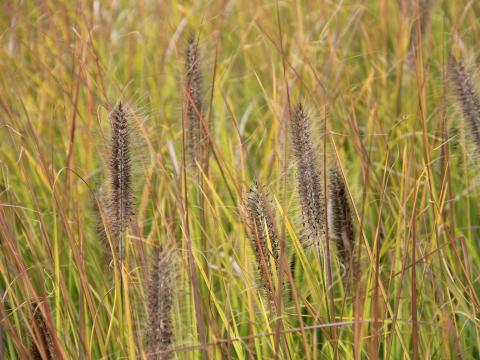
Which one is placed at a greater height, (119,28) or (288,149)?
(119,28)

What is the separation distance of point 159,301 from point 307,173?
0.49 m

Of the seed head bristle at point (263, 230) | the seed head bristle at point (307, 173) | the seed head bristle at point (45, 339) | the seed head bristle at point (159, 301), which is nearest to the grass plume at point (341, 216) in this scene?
the seed head bristle at point (307, 173)

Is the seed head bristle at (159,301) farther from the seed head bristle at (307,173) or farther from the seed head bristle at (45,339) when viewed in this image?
the seed head bristle at (307,173)

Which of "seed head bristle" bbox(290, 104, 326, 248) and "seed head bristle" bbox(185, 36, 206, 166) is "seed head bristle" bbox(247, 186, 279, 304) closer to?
"seed head bristle" bbox(290, 104, 326, 248)

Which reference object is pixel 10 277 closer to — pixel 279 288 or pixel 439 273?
pixel 279 288

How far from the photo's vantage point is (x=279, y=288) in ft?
5.62

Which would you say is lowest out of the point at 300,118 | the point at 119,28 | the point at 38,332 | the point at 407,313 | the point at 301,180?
the point at 407,313

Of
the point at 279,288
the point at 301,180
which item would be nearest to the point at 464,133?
the point at 301,180

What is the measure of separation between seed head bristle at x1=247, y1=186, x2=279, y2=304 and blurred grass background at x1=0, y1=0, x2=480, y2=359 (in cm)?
5

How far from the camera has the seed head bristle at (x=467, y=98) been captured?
2084 millimetres

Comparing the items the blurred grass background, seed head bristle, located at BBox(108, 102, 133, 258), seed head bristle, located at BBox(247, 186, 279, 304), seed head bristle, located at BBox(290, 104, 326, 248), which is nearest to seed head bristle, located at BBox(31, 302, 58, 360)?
the blurred grass background

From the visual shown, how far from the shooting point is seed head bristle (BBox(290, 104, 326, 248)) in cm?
186

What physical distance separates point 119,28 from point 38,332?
2598 mm

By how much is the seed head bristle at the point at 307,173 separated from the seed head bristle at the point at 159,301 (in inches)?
15.4
